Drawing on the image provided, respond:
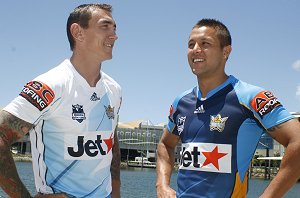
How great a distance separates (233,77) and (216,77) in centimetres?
21

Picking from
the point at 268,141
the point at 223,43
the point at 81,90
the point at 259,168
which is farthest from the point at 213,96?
the point at 268,141

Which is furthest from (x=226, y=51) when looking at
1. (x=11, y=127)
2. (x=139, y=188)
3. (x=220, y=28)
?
(x=139, y=188)

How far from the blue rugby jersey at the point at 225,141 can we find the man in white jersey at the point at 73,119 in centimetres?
97

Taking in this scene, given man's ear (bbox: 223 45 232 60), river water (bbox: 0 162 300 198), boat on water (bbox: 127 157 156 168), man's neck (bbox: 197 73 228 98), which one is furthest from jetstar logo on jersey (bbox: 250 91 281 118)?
boat on water (bbox: 127 157 156 168)

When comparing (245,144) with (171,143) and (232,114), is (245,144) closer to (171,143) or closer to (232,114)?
(232,114)

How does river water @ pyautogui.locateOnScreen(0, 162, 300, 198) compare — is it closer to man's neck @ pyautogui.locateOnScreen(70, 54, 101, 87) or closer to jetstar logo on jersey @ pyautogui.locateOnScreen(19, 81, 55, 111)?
man's neck @ pyautogui.locateOnScreen(70, 54, 101, 87)

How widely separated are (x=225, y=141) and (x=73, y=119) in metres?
1.72

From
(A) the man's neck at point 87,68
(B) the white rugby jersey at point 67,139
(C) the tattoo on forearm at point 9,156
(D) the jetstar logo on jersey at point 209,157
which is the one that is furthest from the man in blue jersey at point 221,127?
(C) the tattoo on forearm at point 9,156

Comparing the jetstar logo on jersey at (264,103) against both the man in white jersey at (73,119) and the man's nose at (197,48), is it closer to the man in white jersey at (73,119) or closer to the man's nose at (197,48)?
the man's nose at (197,48)

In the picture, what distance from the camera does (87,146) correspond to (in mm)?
4219

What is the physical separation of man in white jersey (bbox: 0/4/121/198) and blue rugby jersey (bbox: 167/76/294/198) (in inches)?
38.2

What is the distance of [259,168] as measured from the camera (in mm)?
118250

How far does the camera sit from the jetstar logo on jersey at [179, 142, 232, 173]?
4.41m

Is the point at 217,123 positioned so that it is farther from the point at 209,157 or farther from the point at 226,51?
the point at 226,51
